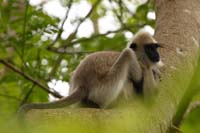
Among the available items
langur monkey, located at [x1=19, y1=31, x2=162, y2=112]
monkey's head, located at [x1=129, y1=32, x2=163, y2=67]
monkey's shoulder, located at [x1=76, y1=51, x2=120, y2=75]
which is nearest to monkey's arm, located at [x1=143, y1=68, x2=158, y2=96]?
langur monkey, located at [x1=19, y1=31, x2=162, y2=112]

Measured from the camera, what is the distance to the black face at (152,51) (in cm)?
446

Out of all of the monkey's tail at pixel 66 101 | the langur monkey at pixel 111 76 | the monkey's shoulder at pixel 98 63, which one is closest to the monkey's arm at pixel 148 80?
the langur monkey at pixel 111 76

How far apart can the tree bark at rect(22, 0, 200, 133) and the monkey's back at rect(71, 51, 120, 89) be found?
601 mm

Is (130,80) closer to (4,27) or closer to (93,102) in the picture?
(93,102)

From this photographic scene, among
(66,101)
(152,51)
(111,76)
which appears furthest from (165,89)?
(152,51)

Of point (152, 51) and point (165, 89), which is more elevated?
point (165, 89)

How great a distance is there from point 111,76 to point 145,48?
0.61 meters

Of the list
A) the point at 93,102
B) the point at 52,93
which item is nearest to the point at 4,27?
the point at 52,93

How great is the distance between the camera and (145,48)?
4.93 m

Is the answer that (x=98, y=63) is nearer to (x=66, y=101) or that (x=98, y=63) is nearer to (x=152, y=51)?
(x=152, y=51)

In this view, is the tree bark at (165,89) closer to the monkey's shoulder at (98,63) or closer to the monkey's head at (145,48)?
the monkey's head at (145,48)

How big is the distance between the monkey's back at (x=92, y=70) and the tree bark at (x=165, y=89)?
601 millimetres

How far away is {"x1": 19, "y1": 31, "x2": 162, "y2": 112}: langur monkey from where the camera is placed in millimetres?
4414

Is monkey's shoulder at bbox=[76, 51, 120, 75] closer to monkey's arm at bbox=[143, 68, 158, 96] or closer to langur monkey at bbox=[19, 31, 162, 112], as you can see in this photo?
langur monkey at bbox=[19, 31, 162, 112]
